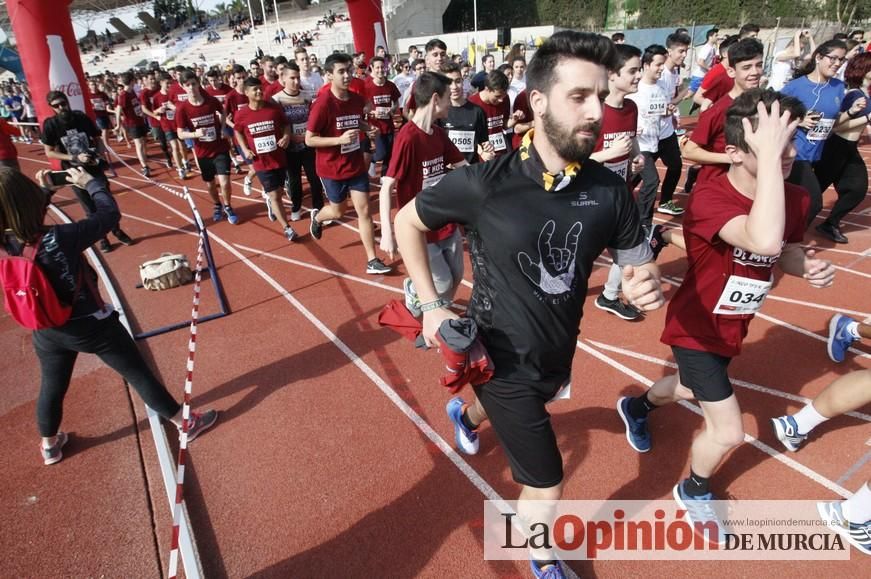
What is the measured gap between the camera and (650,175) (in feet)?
19.1

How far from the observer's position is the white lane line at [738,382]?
3.48 m

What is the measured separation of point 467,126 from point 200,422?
4.41m

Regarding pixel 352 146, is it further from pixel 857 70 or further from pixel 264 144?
pixel 857 70

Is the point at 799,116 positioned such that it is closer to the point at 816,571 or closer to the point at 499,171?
the point at 499,171

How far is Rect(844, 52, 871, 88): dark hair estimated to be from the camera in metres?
5.73

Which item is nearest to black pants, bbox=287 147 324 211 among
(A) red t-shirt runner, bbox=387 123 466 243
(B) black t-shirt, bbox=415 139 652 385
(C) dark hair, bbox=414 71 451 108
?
(A) red t-shirt runner, bbox=387 123 466 243

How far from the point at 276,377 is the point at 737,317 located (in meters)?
3.52

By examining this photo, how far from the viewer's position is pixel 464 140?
19.9 ft

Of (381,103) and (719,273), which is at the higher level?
(381,103)

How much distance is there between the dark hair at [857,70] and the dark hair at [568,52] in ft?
20.1

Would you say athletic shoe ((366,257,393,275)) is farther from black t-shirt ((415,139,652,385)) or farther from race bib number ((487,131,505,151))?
black t-shirt ((415,139,652,385))

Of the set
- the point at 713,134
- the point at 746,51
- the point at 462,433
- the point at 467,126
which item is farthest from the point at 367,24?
the point at 462,433

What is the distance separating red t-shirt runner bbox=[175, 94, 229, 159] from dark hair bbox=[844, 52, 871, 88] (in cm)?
878

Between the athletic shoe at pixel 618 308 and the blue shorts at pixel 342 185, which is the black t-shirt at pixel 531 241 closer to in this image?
the athletic shoe at pixel 618 308
